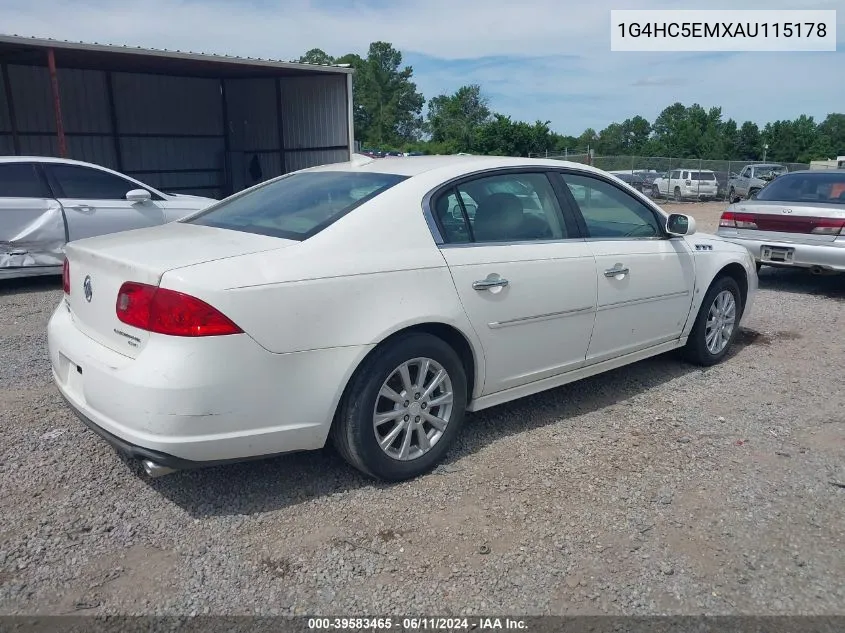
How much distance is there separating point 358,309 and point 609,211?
2.14 meters

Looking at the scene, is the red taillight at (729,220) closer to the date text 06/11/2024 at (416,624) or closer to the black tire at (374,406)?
the black tire at (374,406)

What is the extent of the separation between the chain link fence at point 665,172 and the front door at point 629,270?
24.4 meters

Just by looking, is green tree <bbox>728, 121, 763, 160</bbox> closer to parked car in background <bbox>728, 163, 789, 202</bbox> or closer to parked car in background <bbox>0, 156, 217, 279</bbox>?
parked car in background <bbox>728, 163, 789, 202</bbox>

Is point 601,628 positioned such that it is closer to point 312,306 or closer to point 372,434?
point 372,434

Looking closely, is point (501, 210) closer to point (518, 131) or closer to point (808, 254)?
point (808, 254)

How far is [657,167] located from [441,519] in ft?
101

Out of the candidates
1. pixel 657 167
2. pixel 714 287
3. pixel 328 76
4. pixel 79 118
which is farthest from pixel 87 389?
pixel 657 167

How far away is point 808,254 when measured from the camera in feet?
25.6

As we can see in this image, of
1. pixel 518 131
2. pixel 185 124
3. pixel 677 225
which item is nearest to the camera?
pixel 677 225

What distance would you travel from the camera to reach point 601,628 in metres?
2.44

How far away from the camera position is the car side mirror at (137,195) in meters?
7.71

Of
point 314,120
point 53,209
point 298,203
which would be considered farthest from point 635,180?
point 298,203

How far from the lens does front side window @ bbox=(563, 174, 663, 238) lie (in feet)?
14.1

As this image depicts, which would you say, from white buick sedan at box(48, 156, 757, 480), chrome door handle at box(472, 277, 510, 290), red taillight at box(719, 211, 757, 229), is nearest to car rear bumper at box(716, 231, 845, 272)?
red taillight at box(719, 211, 757, 229)
